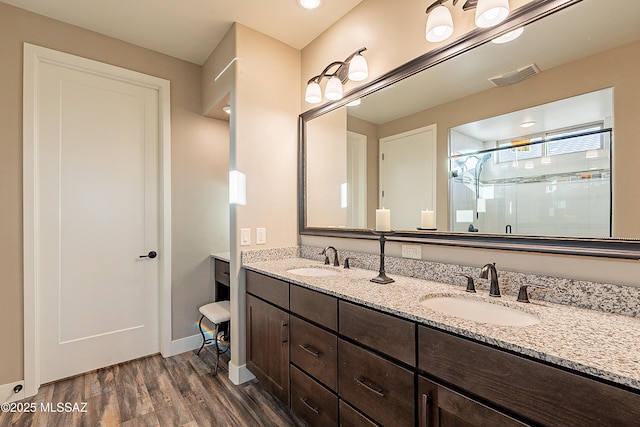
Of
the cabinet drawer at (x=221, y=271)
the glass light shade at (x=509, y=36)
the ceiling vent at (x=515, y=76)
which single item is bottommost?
the cabinet drawer at (x=221, y=271)

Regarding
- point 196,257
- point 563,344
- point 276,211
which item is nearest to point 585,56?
point 563,344

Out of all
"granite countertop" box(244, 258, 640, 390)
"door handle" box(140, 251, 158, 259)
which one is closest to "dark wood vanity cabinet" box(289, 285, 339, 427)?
"granite countertop" box(244, 258, 640, 390)

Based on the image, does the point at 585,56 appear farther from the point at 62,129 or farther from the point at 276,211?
the point at 62,129

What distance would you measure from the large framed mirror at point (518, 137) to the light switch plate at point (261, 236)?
0.77 meters

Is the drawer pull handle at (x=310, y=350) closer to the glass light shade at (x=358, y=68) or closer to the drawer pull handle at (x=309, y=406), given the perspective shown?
the drawer pull handle at (x=309, y=406)

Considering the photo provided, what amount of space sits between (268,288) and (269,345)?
371 millimetres

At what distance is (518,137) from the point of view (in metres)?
1.37

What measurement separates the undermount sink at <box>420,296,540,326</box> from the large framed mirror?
0.29 meters

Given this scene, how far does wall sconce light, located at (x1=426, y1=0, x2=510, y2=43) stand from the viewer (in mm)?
1283

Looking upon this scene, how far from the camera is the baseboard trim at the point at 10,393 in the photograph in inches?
77.7

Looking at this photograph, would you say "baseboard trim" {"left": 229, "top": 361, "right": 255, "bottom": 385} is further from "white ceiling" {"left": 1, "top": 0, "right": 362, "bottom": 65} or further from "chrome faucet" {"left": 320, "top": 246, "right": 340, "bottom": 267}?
"white ceiling" {"left": 1, "top": 0, "right": 362, "bottom": 65}

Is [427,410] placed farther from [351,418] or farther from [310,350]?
[310,350]

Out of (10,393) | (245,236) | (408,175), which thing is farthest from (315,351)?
(10,393)

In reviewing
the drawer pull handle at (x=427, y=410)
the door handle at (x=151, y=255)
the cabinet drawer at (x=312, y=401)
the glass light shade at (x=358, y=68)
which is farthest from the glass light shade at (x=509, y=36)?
the door handle at (x=151, y=255)
